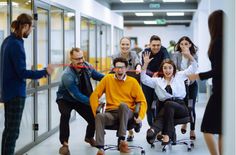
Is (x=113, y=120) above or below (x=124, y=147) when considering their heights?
above

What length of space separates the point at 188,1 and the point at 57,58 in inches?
283

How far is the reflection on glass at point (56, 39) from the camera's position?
6823 mm

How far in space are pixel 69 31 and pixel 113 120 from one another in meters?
3.48

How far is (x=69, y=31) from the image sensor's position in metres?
8.02

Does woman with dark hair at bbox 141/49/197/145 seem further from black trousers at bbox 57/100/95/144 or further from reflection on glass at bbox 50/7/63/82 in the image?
reflection on glass at bbox 50/7/63/82

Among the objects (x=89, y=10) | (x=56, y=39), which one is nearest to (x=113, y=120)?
(x=56, y=39)

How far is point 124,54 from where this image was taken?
5.74 meters

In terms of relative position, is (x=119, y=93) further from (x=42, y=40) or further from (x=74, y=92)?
(x=42, y=40)

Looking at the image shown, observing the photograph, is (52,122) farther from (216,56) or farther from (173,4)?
(173,4)

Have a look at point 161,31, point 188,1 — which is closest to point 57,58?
point 188,1

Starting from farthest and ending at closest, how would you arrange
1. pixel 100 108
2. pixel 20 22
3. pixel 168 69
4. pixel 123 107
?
pixel 168 69, pixel 100 108, pixel 123 107, pixel 20 22

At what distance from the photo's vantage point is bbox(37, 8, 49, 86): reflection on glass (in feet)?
19.8

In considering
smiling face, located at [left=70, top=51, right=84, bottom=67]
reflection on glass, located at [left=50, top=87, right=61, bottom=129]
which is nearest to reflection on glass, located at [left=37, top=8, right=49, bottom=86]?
reflection on glass, located at [left=50, top=87, right=61, bottom=129]

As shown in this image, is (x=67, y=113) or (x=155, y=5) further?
(x=155, y=5)
